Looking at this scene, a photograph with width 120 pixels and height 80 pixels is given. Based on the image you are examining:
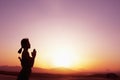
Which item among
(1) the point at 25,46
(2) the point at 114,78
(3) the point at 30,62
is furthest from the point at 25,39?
(2) the point at 114,78

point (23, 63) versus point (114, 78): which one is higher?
point (114, 78)

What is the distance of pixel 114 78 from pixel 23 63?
16.3m

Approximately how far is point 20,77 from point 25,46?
38.9 inches

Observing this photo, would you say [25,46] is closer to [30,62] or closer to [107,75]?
[30,62]

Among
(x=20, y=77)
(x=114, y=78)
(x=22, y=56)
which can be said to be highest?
(x=114, y=78)

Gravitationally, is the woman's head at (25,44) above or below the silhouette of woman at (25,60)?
above

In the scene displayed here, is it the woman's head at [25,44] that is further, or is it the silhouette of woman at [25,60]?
the woman's head at [25,44]

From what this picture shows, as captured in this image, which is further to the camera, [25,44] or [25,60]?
[25,44]

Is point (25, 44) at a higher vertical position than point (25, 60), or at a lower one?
higher

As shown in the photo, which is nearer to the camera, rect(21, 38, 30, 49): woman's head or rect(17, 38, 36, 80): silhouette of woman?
rect(17, 38, 36, 80): silhouette of woman

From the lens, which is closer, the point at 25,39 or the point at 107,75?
the point at 25,39

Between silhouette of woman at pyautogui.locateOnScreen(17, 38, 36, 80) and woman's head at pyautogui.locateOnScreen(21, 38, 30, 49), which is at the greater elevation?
woman's head at pyautogui.locateOnScreen(21, 38, 30, 49)

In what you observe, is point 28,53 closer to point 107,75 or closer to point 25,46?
point 25,46

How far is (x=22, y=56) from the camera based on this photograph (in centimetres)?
852
